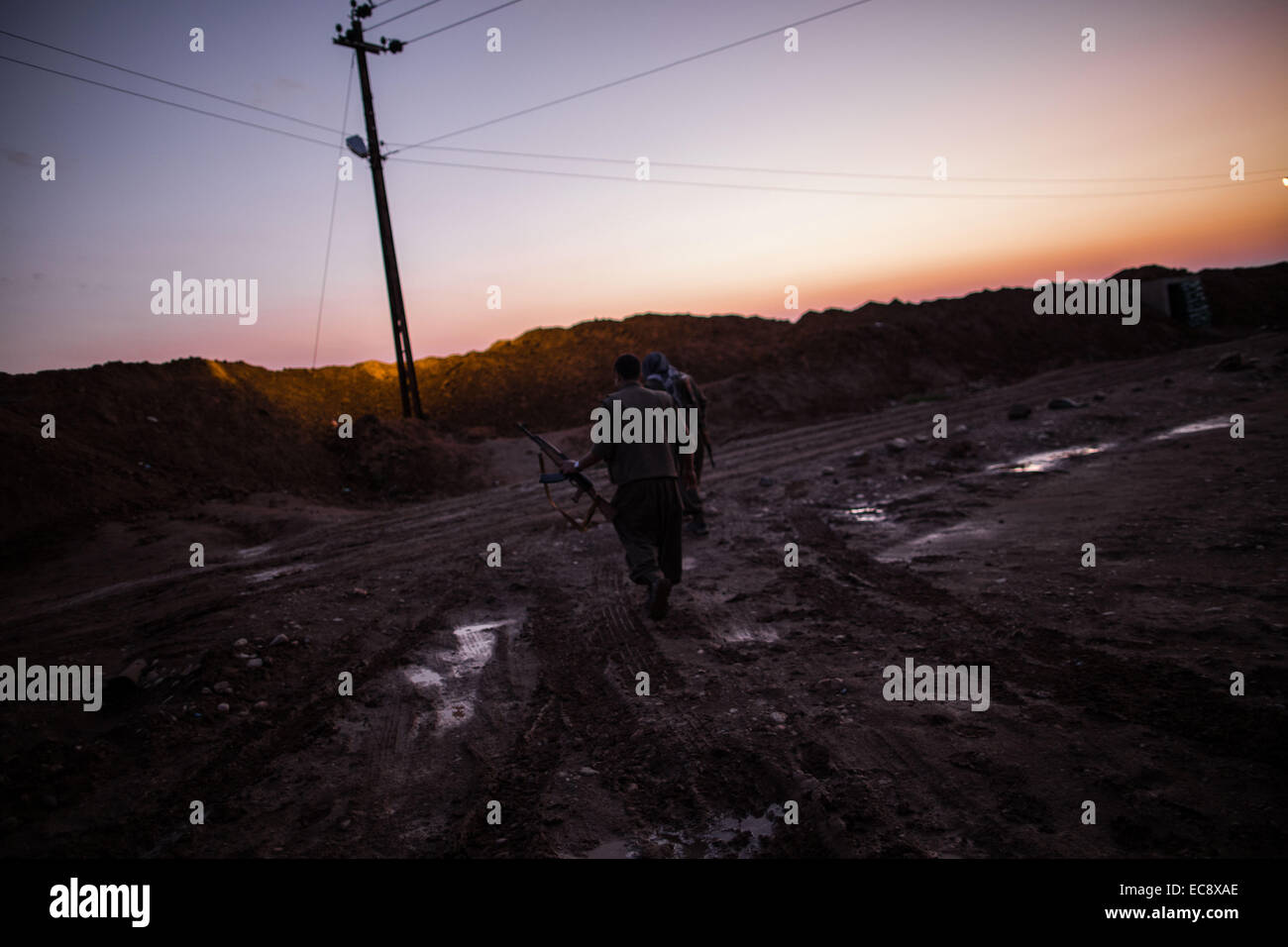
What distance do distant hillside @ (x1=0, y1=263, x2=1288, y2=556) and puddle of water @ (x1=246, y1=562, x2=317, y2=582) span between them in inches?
193

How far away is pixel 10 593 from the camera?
8086 mm

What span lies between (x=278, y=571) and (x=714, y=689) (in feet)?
19.1

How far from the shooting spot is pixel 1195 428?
10.4 metres

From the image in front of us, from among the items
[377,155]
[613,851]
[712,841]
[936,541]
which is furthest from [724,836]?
[377,155]

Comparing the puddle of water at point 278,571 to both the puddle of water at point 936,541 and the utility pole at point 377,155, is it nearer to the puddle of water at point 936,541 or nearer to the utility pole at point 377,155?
the puddle of water at point 936,541

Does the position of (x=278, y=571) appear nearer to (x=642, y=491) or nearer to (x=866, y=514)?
(x=642, y=491)

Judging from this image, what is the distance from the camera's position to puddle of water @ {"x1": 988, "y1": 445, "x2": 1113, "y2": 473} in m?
9.62

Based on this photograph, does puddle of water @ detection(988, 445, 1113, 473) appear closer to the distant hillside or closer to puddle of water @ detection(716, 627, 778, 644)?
puddle of water @ detection(716, 627, 778, 644)

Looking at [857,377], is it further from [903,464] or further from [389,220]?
[389,220]

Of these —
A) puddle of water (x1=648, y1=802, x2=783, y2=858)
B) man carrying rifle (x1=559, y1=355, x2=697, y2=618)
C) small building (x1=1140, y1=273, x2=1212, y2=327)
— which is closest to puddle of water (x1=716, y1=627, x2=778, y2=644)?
man carrying rifle (x1=559, y1=355, x2=697, y2=618)

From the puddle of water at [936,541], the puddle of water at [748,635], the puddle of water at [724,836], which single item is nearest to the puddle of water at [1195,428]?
the puddle of water at [936,541]

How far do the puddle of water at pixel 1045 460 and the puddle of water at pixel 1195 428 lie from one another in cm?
74

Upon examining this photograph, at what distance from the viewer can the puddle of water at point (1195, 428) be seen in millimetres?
9930
